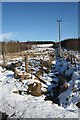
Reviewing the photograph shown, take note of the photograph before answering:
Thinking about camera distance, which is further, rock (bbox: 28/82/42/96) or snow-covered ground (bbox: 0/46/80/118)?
rock (bbox: 28/82/42/96)

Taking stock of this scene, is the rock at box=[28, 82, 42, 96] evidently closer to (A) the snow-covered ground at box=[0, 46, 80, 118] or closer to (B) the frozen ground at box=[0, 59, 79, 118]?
(A) the snow-covered ground at box=[0, 46, 80, 118]

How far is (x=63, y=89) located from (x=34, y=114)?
4883 millimetres

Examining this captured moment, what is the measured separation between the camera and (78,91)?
11883 millimetres

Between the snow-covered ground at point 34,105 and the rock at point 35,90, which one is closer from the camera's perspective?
the snow-covered ground at point 34,105

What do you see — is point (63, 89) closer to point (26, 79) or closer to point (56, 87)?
point (56, 87)

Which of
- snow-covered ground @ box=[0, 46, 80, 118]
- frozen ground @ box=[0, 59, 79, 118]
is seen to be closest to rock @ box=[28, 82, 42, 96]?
snow-covered ground @ box=[0, 46, 80, 118]

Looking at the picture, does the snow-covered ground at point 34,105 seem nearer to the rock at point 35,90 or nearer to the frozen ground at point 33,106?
the frozen ground at point 33,106

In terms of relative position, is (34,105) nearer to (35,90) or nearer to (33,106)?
(33,106)

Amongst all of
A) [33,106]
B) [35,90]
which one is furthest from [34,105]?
[35,90]

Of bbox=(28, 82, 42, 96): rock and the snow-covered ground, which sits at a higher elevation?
bbox=(28, 82, 42, 96): rock

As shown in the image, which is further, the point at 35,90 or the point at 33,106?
the point at 35,90

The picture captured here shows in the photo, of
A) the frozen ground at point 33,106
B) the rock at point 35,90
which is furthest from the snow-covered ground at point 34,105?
the rock at point 35,90

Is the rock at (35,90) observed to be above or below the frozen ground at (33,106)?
above

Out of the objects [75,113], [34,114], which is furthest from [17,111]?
[75,113]
